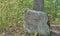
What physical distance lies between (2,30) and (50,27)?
1.87 m

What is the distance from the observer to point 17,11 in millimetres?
7344

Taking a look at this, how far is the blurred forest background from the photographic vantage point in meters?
6.95

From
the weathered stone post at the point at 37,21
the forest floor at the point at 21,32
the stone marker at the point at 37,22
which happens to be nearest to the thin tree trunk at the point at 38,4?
the weathered stone post at the point at 37,21

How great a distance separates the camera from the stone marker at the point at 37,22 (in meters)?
5.46

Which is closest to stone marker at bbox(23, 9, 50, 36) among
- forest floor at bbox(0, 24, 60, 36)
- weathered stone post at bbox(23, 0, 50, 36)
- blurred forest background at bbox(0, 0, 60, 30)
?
weathered stone post at bbox(23, 0, 50, 36)

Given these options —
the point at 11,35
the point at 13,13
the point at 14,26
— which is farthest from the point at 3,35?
the point at 13,13

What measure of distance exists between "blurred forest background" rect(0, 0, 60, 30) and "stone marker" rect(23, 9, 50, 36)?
1.15 metres

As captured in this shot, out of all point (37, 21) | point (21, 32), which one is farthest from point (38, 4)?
point (21, 32)

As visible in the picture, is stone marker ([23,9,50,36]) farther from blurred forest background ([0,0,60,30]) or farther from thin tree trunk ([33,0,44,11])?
blurred forest background ([0,0,60,30])

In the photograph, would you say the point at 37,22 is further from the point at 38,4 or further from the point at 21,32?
the point at 21,32

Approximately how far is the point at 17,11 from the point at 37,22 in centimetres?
198

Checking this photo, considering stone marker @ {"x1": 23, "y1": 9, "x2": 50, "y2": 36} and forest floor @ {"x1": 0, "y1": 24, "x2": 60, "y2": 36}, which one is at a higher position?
stone marker @ {"x1": 23, "y1": 9, "x2": 50, "y2": 36}

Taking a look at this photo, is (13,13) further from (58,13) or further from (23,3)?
(58,13)

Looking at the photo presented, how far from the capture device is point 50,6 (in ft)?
24.5
